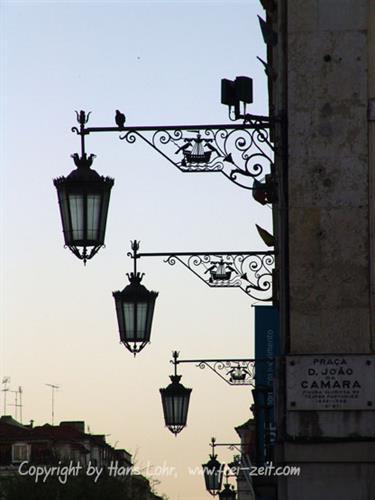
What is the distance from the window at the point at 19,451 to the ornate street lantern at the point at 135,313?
3478 inches

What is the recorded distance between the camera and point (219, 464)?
42.9m

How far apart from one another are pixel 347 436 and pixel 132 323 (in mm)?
5664

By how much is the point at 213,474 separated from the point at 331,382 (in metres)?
27.7

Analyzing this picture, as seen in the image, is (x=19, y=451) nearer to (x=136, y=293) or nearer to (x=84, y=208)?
(x=136, y=293)

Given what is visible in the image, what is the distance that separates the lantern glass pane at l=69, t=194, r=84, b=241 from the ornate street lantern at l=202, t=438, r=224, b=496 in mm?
27462

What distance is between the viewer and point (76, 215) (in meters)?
14.4

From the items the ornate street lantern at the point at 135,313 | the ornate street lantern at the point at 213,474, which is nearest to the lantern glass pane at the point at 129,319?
the ornate street lantern at the point at 135,313

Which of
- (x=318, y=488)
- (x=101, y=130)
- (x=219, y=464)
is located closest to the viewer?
(x=318, y=488)

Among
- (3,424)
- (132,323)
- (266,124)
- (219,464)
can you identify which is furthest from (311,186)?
(3,424)

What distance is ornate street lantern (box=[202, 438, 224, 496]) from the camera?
4169 cm

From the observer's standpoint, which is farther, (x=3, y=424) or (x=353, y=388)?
(x=3, y=424)

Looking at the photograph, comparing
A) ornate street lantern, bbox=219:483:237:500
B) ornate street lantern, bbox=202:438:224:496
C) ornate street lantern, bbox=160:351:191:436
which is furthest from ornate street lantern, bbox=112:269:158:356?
ornate street lantern, bbox=219:483:237:500

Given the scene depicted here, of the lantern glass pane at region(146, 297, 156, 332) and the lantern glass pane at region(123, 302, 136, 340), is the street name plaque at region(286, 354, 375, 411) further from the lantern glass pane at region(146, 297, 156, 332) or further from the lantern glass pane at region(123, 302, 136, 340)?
the lantern glass pane at region(146, 297, 156, 332)

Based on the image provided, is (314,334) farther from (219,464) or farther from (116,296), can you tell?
(219,464)
